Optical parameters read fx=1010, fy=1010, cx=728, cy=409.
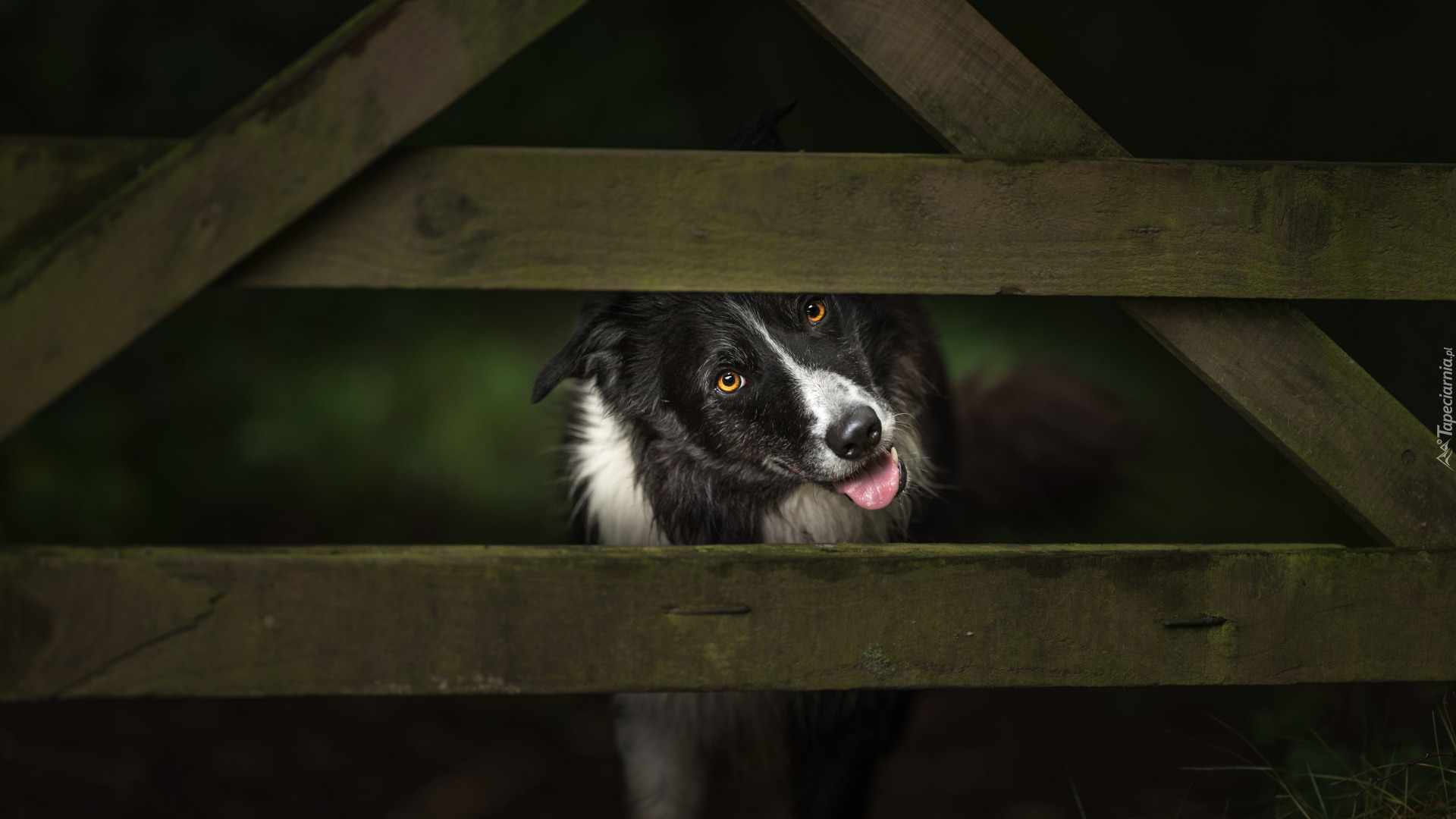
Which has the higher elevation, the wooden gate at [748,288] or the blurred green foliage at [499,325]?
the blurred green foliage at [499,325]

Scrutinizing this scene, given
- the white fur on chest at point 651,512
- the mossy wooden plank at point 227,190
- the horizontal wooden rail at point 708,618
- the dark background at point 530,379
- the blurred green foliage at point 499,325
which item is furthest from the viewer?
the blurred green foliage at point 499,325

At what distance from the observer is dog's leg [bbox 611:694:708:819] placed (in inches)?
93.4

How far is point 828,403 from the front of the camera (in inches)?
76.0

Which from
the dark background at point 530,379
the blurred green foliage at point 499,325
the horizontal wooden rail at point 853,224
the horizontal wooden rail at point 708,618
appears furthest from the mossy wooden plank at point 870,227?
the blurred green foliage at point 499,325

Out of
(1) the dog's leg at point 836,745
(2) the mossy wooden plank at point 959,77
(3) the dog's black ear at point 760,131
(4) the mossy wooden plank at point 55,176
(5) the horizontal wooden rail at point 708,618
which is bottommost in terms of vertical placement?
(1) the dog's leg at point 836,745

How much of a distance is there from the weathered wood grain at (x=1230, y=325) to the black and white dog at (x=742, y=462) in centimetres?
73

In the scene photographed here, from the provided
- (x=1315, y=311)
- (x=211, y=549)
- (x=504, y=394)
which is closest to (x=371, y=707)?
(x=504, y=394)

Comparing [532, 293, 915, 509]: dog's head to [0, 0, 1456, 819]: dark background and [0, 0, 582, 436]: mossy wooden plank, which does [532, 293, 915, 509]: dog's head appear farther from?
[0, 0, 1456, 819]: dark background

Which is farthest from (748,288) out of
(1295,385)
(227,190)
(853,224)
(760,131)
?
(760,131)

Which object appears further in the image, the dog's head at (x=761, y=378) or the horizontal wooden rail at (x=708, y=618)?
the dog's head at (x=761, y=378)

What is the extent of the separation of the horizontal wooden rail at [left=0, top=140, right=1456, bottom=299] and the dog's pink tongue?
71cm

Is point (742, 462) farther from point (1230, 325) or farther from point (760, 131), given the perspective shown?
point (1230, 325)

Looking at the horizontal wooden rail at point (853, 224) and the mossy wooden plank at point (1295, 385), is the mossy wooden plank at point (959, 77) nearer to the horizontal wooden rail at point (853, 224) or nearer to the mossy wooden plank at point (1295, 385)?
the horizontal wooden rail at point (853, 224)

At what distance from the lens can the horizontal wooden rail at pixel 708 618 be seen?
1.28 meters
